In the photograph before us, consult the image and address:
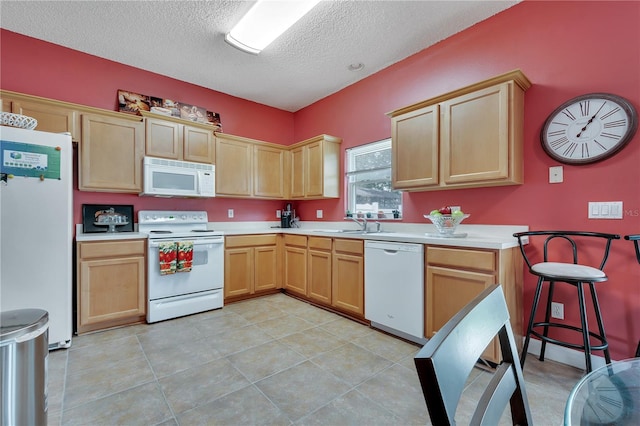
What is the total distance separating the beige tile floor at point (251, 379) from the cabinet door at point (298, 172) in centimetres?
204

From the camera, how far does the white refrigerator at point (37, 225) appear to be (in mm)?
2152

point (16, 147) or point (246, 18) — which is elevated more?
point (246, 18)

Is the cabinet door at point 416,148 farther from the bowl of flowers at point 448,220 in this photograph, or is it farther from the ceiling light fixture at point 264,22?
the ceiling light fixture at point 264,22

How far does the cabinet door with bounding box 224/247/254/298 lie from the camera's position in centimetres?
356

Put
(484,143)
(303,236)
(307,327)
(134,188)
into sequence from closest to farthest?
(484,143)
(307,327)
(134,188)
(303,236)

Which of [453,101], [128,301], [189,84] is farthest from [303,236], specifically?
[189,84]

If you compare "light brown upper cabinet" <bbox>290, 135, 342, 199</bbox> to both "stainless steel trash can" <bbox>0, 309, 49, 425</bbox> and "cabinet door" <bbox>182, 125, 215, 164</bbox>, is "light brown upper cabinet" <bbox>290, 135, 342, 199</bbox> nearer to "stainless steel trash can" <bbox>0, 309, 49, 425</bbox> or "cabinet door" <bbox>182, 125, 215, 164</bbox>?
"cabinet door" <bbox>182, 125, 215, 164</bbox>

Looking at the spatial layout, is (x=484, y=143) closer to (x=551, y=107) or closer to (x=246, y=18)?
(x=551, y=107)

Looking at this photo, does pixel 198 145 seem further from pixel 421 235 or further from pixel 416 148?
pixel 421 235

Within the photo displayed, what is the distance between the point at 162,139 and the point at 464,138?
3.13m

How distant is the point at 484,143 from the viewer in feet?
7.77

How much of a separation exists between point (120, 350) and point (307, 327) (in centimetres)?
157

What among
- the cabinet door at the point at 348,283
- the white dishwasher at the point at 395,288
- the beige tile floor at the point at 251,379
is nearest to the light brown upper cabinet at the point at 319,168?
the cabinet door at the point at 348,283

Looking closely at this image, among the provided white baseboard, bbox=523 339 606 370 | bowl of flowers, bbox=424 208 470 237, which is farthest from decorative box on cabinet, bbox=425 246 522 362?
bowl of flowers, bbox=424 208 470 237
